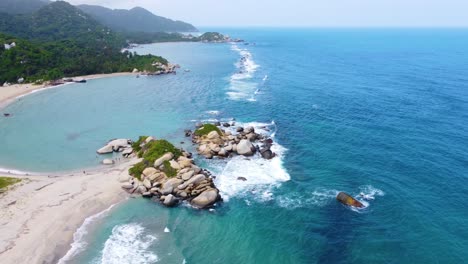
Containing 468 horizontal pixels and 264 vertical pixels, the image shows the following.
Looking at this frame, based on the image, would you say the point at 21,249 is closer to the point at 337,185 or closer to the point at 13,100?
the point at 337,185

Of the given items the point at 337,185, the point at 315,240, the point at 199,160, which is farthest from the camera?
the point at 199,160

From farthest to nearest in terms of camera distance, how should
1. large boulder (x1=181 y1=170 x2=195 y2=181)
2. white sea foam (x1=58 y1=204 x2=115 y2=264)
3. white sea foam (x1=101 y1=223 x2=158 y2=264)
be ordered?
1. large boulder (x1=181 y1=170 x2=195 y2=181)
2. white sea foam (x1=58 y1=204 x2=115 y2=264)
3. white sea foam (x1=101 y1=223 x2=158 y2=264)

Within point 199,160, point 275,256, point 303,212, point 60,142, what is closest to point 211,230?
point 275,256

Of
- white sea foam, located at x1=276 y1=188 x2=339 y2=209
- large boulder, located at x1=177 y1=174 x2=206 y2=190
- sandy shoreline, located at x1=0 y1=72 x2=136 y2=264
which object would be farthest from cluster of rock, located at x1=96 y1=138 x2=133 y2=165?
white sea foam, located at x1=276 y1=188 x2=339 y2=209

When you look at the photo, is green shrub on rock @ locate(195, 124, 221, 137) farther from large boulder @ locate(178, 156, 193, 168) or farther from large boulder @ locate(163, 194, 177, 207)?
large boulder @ locate(163, 194, 177, 207)

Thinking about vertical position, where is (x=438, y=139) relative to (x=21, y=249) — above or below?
above

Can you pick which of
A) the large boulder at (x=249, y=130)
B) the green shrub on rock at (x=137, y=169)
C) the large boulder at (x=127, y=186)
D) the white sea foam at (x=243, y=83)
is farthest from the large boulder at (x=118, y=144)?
the white sea foam at (x=243, y=83)
